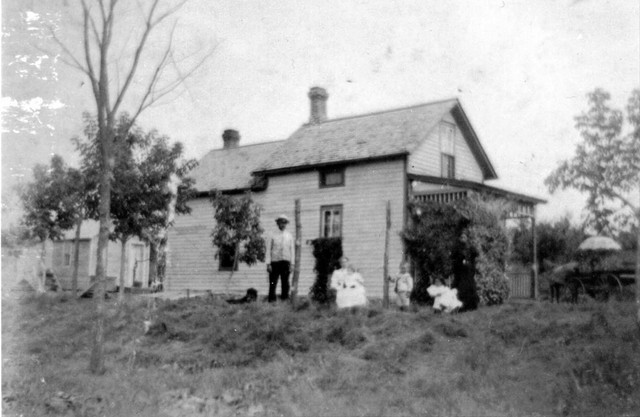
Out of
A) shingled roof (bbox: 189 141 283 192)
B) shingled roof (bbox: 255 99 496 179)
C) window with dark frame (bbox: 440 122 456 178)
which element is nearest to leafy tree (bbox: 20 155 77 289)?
shingled roof (bbox: 189 141 283 192)

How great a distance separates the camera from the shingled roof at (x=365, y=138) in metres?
20.0

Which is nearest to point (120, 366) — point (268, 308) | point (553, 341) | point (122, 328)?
point (122, 328)

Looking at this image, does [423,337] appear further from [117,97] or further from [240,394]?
[117,97]

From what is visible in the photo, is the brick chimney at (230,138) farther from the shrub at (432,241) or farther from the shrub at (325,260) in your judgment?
the shrub at (432,241)

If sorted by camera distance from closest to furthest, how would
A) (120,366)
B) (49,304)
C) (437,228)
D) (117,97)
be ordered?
(117,97) → (120,366) → (49,304) → (437,228)

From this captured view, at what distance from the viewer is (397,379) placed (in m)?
8.20

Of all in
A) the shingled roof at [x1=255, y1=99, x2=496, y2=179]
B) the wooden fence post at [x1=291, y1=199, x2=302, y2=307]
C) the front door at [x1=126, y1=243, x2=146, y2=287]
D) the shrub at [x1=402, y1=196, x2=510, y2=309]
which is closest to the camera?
the wooden fence post at [x1=291, y1=199, x2=302, y2=307]

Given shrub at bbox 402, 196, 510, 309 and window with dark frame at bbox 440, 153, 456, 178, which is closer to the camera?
shrub at bbox 402, 196, 510, 309

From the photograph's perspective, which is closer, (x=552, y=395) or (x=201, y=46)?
(x=552, y=395)

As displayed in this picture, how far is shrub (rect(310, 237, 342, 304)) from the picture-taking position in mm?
18062

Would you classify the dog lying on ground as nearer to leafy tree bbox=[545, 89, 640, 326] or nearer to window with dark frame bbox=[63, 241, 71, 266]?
leafy tree bbox=[545, 89, 640, 326]

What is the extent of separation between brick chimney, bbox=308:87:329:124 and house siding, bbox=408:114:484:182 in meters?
4.78

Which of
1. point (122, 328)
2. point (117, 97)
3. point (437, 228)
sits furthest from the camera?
point (437, 228)

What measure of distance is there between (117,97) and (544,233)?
26607 millimetres
